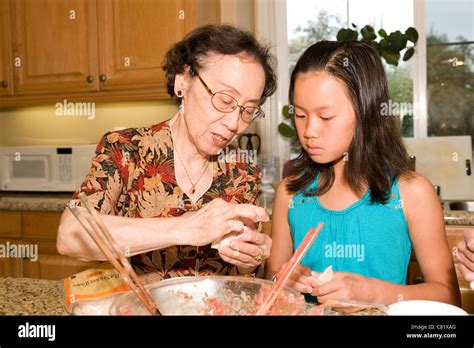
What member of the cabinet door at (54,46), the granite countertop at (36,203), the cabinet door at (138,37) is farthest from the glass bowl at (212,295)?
the cabinet door at (54,46)

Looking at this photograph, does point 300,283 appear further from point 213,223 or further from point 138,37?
point 138,37

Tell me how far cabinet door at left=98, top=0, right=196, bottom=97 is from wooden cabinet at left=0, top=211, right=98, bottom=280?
85 cm

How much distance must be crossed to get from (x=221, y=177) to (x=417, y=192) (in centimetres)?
47

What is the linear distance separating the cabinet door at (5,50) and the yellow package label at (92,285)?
111 inches

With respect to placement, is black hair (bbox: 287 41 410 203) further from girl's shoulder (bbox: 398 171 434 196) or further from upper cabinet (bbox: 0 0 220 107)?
upper cabinet (bbox: 0 0 220 107)

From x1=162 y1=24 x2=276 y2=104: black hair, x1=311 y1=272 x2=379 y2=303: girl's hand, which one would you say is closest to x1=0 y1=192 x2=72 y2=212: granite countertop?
x1=162 y1=24 x2=276 y2=104: black hair

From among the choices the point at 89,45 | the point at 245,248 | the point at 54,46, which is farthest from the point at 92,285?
the point at 54,46

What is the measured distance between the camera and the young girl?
45.5 inches

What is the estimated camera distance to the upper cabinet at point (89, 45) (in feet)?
9.44

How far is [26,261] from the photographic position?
284 centimetres

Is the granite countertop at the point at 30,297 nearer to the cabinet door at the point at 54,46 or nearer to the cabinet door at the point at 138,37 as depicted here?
the cabinet door at the point at 138,37

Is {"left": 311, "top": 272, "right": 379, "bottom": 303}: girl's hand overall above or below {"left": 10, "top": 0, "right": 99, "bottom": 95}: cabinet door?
below

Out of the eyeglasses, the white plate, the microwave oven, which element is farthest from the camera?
the microwave oven

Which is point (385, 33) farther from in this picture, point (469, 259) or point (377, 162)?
point (469, 259)
